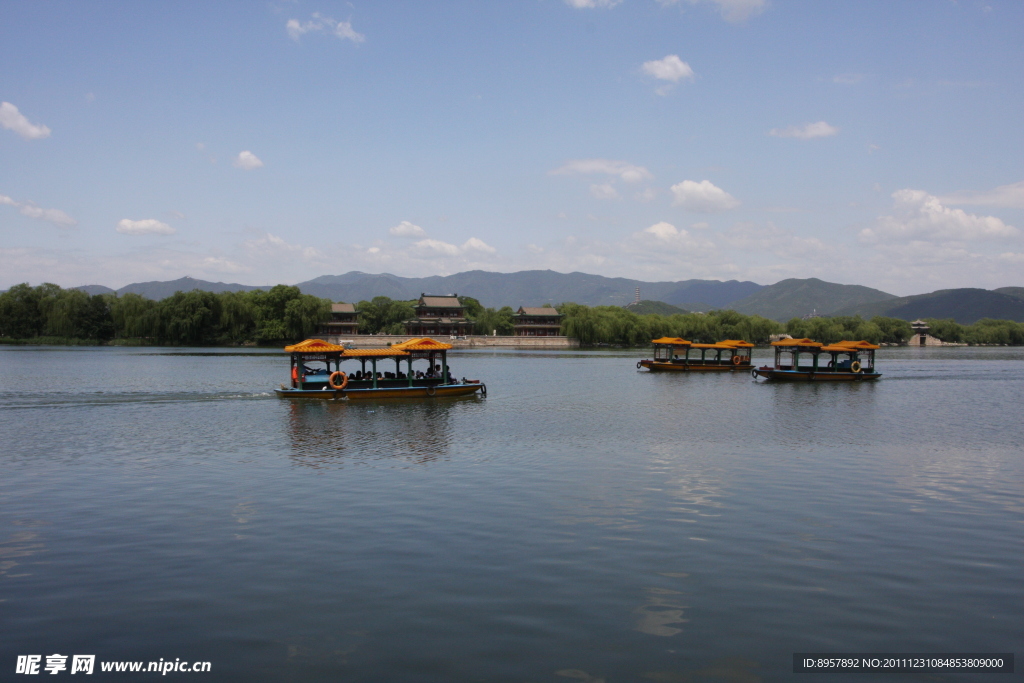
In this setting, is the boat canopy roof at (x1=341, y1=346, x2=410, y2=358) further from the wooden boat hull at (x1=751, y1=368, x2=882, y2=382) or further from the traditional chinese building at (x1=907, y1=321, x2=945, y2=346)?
the traditional chinese building at (x1=907, y1=321, x2=945, y2=346)

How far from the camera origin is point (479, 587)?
8492 millimetres

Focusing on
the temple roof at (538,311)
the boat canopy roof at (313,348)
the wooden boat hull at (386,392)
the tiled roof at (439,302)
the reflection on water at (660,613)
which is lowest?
the reflection on water at (660,613)

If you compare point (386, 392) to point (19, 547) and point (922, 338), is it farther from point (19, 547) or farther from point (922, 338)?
point (922, 338)

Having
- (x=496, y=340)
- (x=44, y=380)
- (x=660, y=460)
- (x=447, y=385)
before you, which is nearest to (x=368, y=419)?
(x=447, y=385)

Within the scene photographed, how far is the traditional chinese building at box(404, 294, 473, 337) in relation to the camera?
119188 millimetres

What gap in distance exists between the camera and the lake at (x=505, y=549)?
7027 millimetres

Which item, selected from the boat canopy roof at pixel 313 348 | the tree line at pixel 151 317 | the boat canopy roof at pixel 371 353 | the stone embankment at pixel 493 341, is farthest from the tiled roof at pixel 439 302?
the boat canopy roof at pixel 313 348

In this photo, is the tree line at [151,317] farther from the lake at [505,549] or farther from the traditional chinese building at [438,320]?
the lake at [505,549]

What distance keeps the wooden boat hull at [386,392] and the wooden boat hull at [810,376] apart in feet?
76.5

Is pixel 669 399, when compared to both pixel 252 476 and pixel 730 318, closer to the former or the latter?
pixel 252 476

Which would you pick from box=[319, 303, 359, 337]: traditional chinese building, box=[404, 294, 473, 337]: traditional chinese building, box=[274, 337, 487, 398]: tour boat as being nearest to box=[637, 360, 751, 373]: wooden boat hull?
box=[274, 337, 487, 398]: tour boat

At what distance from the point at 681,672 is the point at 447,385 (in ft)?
90.2

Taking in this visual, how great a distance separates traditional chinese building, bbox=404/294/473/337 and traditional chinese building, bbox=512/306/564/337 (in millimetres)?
9780

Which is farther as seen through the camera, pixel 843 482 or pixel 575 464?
pixel 575 464
